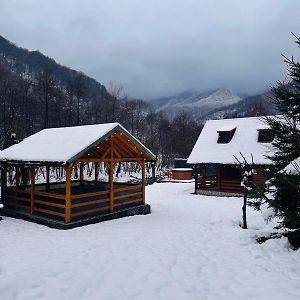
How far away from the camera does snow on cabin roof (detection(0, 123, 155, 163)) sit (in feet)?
42.3

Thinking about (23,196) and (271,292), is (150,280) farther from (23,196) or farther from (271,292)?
(23,196)

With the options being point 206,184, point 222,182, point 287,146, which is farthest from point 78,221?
point 206,184

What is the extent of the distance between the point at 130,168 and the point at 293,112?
143 ft

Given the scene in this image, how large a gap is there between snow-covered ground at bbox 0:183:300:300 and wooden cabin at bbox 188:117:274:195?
421 inches

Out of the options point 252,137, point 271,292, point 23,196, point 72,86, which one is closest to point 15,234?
point 23,196

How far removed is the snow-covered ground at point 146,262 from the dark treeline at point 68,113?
26719mm

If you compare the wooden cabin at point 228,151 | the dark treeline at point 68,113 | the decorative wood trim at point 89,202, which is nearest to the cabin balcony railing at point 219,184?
the wooden cabin at point 228,151

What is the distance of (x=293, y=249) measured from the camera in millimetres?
8891

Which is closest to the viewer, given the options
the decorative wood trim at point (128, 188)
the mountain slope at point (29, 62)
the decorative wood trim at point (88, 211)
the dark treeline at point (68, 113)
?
the decorative wood trim at point (88, 211)

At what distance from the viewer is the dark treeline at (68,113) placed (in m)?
42.8

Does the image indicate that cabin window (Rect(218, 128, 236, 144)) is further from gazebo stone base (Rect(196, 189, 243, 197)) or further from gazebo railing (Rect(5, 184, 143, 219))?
gazebo railing (Rect(5, 184, 143, 219))

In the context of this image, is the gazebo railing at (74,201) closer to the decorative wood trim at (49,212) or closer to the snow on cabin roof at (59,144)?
the decorative wood trim at (49,212)

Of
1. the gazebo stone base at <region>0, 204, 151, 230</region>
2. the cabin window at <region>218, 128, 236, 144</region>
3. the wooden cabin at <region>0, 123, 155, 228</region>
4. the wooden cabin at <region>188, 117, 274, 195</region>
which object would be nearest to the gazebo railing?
the wooden cabin at <region>0, 123, 155, 228</region>

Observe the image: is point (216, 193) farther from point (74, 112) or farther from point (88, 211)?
point (74, 112)
